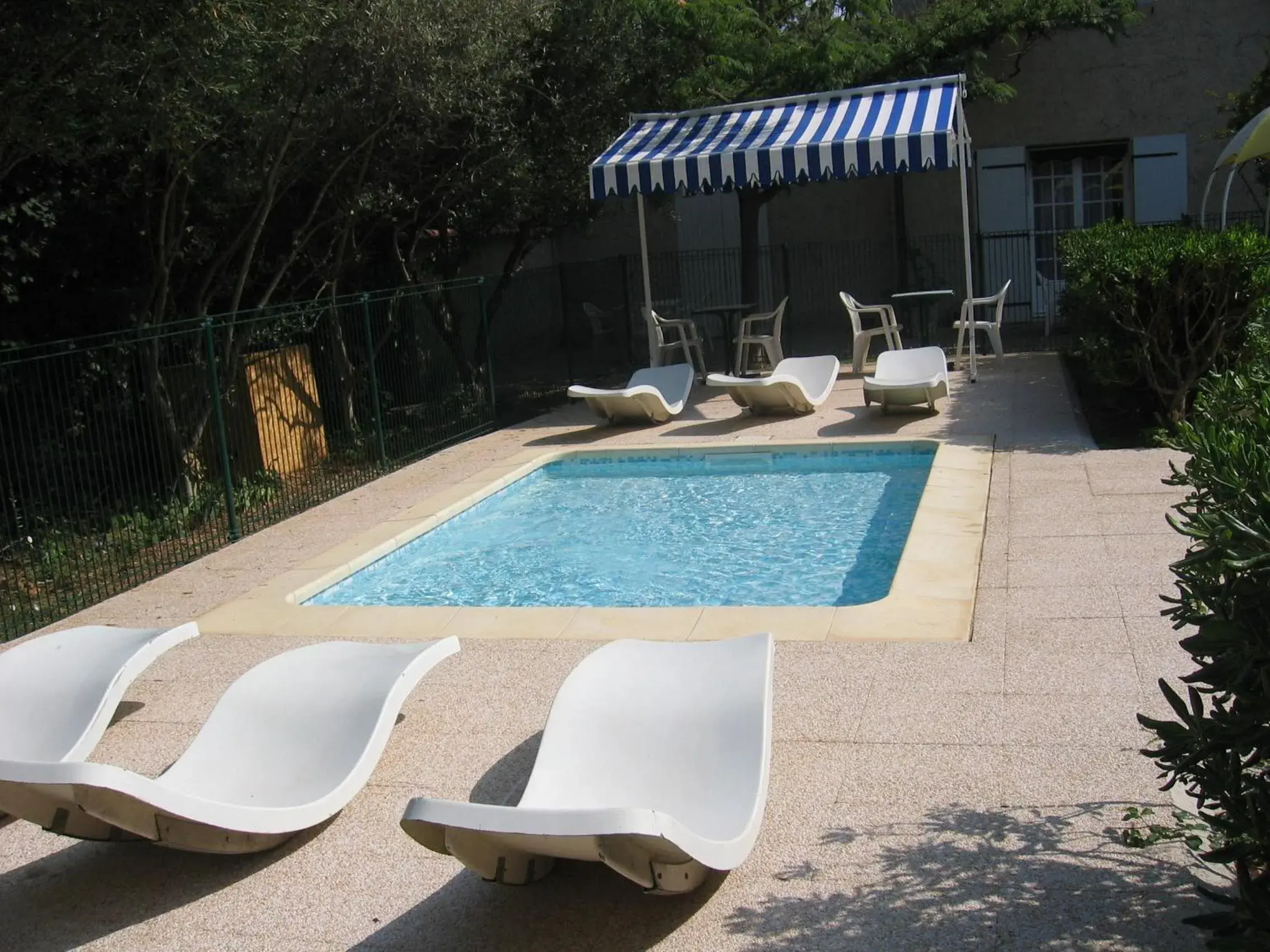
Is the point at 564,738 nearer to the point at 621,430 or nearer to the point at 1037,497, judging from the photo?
the point at 1037,497

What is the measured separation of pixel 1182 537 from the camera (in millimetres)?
7254

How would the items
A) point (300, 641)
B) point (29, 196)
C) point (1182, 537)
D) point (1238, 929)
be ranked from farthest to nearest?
point (29, 196) < point (1182, 537) < point (300, 641) < point (1238, 929)

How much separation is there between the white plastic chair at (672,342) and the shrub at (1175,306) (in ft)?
15.8

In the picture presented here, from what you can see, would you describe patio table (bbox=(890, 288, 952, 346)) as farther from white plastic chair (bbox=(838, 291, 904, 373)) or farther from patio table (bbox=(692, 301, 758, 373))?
patio table (bbox=(692, 301, 758, 373))

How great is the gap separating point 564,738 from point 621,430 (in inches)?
343

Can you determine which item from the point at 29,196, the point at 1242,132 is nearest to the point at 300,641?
the point at 29,196

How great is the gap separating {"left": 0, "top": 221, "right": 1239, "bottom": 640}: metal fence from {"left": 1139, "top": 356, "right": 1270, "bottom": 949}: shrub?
676cm

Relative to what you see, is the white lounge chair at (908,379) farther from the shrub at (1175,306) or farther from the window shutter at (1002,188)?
the window shutter at (1002,188)

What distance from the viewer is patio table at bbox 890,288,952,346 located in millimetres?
15039

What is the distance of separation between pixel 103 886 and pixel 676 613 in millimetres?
3277

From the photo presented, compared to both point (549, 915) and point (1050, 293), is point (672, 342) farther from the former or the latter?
point (549, 915)

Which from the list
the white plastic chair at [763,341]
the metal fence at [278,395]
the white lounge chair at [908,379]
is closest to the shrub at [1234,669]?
the metal fence at [278,395]

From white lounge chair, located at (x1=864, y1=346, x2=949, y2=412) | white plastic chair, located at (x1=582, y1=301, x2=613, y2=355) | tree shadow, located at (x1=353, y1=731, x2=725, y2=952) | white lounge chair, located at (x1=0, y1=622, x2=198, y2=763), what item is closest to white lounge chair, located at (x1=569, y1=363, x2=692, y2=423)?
white lounge chair, located at (x1=864, y1=346, x2=949, y2=412)

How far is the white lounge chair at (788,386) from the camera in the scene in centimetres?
1241
